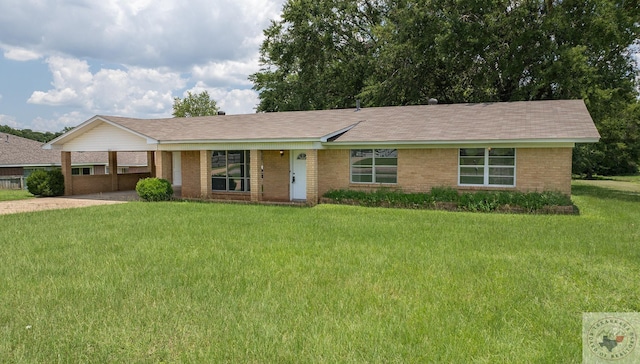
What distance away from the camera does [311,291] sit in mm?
5938

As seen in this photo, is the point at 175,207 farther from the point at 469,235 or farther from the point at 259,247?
the point at 469,235

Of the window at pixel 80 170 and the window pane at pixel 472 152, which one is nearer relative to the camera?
the window pane at pixel 472 152

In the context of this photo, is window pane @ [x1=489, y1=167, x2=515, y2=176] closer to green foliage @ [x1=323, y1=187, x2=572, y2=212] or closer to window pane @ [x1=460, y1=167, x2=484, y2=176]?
window pane @ [x1=460, y1=167, x2=484, y2=176]

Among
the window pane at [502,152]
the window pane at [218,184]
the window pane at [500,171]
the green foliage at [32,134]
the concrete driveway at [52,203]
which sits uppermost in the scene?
the green foliage at [32,134]

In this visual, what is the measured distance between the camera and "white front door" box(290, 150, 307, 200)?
705 inches

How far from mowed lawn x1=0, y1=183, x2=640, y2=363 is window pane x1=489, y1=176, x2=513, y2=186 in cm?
425

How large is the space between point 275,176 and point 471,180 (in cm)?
820

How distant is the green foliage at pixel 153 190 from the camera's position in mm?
18141

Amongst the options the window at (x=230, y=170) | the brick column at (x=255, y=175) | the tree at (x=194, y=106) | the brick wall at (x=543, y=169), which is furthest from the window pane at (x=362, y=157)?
the tree at (x=194, y=106)

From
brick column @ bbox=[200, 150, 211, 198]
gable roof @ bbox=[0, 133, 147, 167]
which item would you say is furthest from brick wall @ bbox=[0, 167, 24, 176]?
brick column @ bbox=[200, 150, 211, 198]

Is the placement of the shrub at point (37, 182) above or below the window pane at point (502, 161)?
below

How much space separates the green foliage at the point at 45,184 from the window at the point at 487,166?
19.7 meters

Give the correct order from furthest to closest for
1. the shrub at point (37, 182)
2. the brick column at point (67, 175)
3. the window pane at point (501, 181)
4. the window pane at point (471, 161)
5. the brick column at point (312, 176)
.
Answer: the brick column at point (67, 175) → the shrub at point (37, 182) → the brick column at point (312, 176) → the window pane at point (471, 161) → the window pane at point (501, 181)

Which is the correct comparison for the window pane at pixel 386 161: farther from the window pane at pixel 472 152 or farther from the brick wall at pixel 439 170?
the window pane at pixel 472 152
